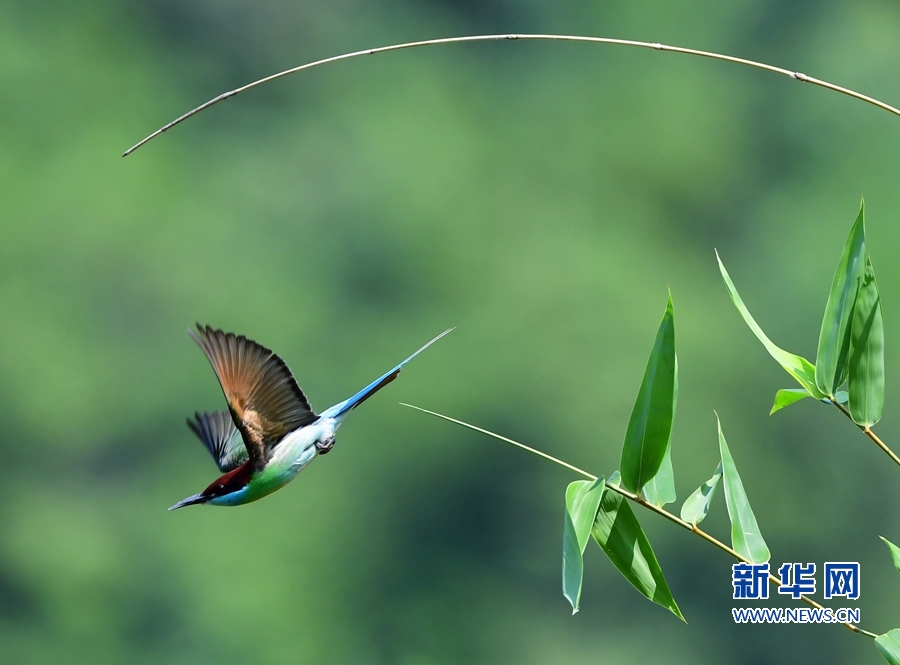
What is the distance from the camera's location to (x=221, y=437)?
891mm

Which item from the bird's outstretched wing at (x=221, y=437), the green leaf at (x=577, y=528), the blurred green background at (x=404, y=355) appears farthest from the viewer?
the blurred green background at (x=404, y=355)

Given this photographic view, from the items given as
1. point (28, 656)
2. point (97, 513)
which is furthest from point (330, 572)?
point (28, 656)

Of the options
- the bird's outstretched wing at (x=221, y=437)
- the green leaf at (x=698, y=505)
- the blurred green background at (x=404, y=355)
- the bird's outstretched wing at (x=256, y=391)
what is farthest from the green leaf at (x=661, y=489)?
the blurred green background at (x=404, y=355)

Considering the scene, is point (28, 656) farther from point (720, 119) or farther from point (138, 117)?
point (720, 119)

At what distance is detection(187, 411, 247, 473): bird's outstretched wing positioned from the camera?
2.86 feet

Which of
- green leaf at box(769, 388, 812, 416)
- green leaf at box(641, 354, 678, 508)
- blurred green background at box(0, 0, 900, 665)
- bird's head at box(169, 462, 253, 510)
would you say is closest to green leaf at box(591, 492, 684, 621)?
green leaf at box(641, 354, 678, 508)

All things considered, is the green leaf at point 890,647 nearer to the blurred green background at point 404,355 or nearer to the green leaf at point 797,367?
the green leaf at point 797,367

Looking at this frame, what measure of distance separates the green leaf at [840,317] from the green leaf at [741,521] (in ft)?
0.27

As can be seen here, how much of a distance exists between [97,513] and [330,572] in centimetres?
145

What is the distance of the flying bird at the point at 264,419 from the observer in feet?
2.24

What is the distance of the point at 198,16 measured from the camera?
29.5 feet

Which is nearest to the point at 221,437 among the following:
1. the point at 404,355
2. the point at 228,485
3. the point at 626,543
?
the point at 228,485

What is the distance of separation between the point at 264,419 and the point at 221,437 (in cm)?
18

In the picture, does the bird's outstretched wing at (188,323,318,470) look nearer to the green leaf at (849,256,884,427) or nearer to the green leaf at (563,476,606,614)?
the green leaf at (563,476,606,614)
